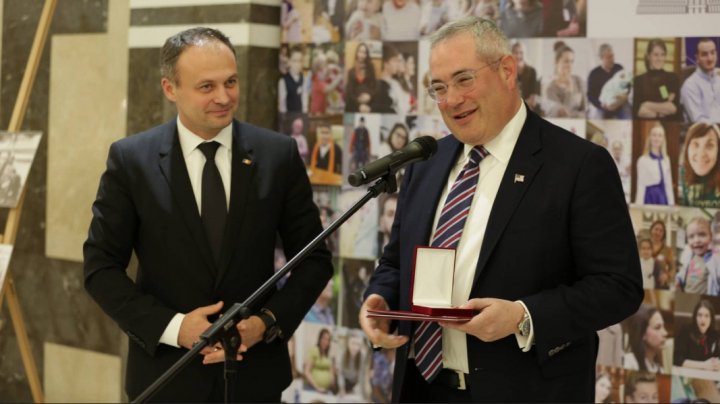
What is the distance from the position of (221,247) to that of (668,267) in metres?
1.96

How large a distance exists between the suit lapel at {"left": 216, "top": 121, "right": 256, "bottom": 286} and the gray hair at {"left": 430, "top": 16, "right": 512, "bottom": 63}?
2.84ft

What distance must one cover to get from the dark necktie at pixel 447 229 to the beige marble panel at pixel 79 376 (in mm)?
3236

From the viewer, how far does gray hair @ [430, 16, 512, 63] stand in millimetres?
3006

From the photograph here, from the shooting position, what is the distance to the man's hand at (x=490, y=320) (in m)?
2.73

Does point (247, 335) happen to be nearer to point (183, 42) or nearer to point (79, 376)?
point (183, 42)

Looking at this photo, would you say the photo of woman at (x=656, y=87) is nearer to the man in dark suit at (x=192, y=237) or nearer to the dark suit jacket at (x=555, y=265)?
the dark suit jacket at (x=555, y=265)

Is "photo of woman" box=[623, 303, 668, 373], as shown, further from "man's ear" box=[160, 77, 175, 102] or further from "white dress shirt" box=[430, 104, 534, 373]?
"man's ear" box=[160, 77, 175, 102]

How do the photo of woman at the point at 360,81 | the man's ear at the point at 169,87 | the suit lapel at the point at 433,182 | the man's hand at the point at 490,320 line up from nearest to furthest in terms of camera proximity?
the man's hand at the point at 490,320 < the suit lapel at the point at 433,182 < the man's ear at the point at 169,87 < the photo of woman at the point at 360,81

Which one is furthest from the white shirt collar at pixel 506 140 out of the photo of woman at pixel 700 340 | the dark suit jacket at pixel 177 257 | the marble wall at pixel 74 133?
the marble wall at pixel 74 133

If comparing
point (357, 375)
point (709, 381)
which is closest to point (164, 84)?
point (357, 375)

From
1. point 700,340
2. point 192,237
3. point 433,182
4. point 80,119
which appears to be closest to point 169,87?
point 192,237

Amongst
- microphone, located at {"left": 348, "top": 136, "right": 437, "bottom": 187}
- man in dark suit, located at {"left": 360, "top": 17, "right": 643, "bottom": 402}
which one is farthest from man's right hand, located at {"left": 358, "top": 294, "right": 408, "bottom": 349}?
microphone, located at {"left": 348, "top": 136, "right": 437, "bottom": 187}

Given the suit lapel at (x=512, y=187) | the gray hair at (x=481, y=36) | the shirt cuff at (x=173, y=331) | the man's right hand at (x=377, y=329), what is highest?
the gray hair at (x=481, y=36)

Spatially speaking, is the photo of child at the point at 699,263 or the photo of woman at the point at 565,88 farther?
the photo of woman at the point at 565,88
